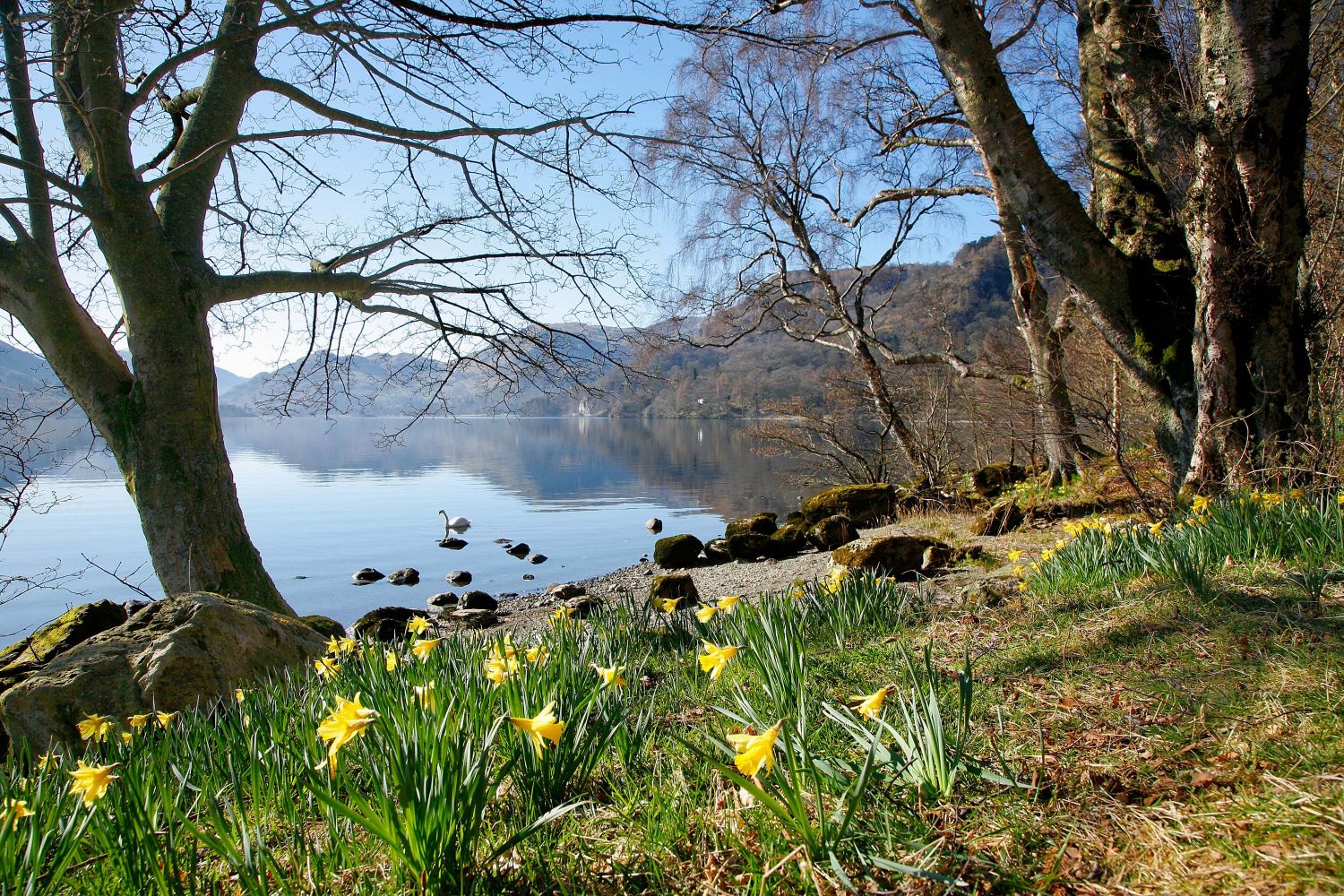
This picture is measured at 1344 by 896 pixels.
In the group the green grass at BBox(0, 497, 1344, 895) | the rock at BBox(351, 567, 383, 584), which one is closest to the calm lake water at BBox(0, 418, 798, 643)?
the rock at BBox(351, 567, 383, 584)

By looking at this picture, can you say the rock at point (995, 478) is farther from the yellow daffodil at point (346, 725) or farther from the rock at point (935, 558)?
the yellow daffodil at point (346, 725)

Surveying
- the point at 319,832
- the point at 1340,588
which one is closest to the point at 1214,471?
the point at 1340,588

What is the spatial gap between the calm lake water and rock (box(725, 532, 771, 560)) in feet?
9.88

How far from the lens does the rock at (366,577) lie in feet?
48.3

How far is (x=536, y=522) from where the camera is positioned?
23031 mm

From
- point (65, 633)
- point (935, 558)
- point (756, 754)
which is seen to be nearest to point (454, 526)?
point (65, 633)

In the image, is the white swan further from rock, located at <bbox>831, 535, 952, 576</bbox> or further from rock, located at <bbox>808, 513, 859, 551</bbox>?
rock, located at <bbox>831, 535, 952, 576</bbox>

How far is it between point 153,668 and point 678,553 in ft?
36.7

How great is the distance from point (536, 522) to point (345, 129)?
55.9ft

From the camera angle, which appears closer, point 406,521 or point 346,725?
point 346,725

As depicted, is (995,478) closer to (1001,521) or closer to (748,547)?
(1001,521)

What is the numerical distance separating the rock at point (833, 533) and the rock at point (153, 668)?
9.84 metres

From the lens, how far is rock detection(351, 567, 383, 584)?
14.7 metres

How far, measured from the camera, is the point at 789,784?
1.61 meters
